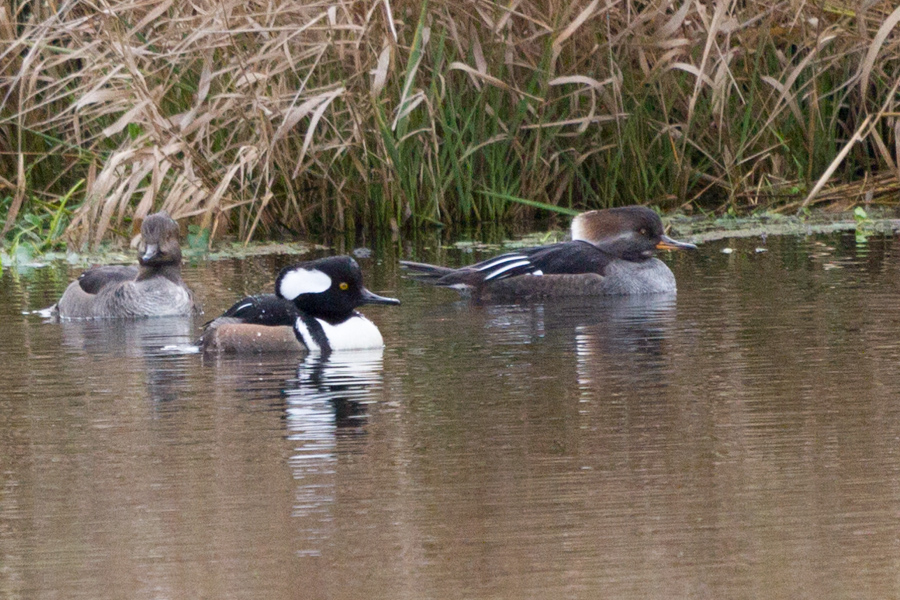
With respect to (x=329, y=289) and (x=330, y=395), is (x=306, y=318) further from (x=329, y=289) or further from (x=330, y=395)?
(x=330, y=395)

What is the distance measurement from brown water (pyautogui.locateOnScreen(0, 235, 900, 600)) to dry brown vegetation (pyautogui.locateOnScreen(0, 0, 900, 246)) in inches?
117

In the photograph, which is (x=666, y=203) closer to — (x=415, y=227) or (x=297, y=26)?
(x=415, y=227)

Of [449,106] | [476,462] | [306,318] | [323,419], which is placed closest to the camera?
[476,462]

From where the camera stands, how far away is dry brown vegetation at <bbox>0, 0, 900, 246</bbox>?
11141 millimetres

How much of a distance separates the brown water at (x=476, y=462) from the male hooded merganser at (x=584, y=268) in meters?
1.18

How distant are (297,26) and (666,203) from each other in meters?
3.52

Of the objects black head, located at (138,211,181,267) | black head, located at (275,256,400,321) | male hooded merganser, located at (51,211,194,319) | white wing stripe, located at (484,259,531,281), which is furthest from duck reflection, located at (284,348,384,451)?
black head, located at (138,211,181,267)

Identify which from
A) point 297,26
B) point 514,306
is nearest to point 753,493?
point 514,306

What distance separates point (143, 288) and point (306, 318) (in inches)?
80.2

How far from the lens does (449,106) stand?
11.9 metres

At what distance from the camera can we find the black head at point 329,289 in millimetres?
7828

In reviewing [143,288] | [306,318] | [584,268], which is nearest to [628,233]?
[584,268]

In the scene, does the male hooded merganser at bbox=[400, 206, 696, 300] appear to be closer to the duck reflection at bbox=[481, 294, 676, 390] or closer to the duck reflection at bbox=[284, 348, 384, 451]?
the duck reflection at bbox=[481, 294, 676, 390]

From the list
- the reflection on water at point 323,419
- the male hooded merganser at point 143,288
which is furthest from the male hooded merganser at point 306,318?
the male hooded merganser at point 143,288
